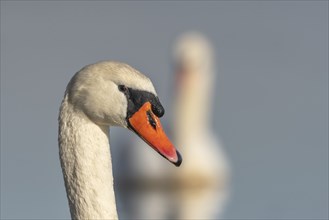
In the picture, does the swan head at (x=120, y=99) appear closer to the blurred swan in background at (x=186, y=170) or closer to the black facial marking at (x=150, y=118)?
the black facial marking at (x=150, y=118)

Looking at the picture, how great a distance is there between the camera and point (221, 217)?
17.3 meters

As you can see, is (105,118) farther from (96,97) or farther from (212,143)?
(212,143)

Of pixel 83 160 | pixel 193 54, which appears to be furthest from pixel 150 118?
pixel 193 54

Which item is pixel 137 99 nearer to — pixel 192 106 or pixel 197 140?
pixel 197 140

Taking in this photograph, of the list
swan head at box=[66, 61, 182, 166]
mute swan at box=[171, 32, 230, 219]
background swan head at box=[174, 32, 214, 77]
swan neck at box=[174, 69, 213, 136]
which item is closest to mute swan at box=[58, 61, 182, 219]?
swan head at box=[66, 61, 182, 166]

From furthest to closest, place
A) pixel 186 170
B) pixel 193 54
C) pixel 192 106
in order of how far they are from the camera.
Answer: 1. pixel 193 54
2. pixel 192 106
3. pixel 186 170

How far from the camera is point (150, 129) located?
631cm

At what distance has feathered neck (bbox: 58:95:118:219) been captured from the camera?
243 inches

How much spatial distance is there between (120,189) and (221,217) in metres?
1.86

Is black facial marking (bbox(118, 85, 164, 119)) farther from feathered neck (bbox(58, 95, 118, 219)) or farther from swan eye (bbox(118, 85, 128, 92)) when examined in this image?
feathered neck (bbox(58, 95, 118, 219))

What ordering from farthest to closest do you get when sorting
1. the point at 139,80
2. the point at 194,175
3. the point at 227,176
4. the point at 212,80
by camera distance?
the point at 212,80 → the point at 227,176 → the point at 194,175 → the point at 139,80

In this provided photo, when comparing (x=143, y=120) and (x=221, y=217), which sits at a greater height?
(x=143, y=120)

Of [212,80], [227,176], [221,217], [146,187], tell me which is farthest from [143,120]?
[212,80]

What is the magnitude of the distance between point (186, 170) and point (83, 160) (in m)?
12.1
